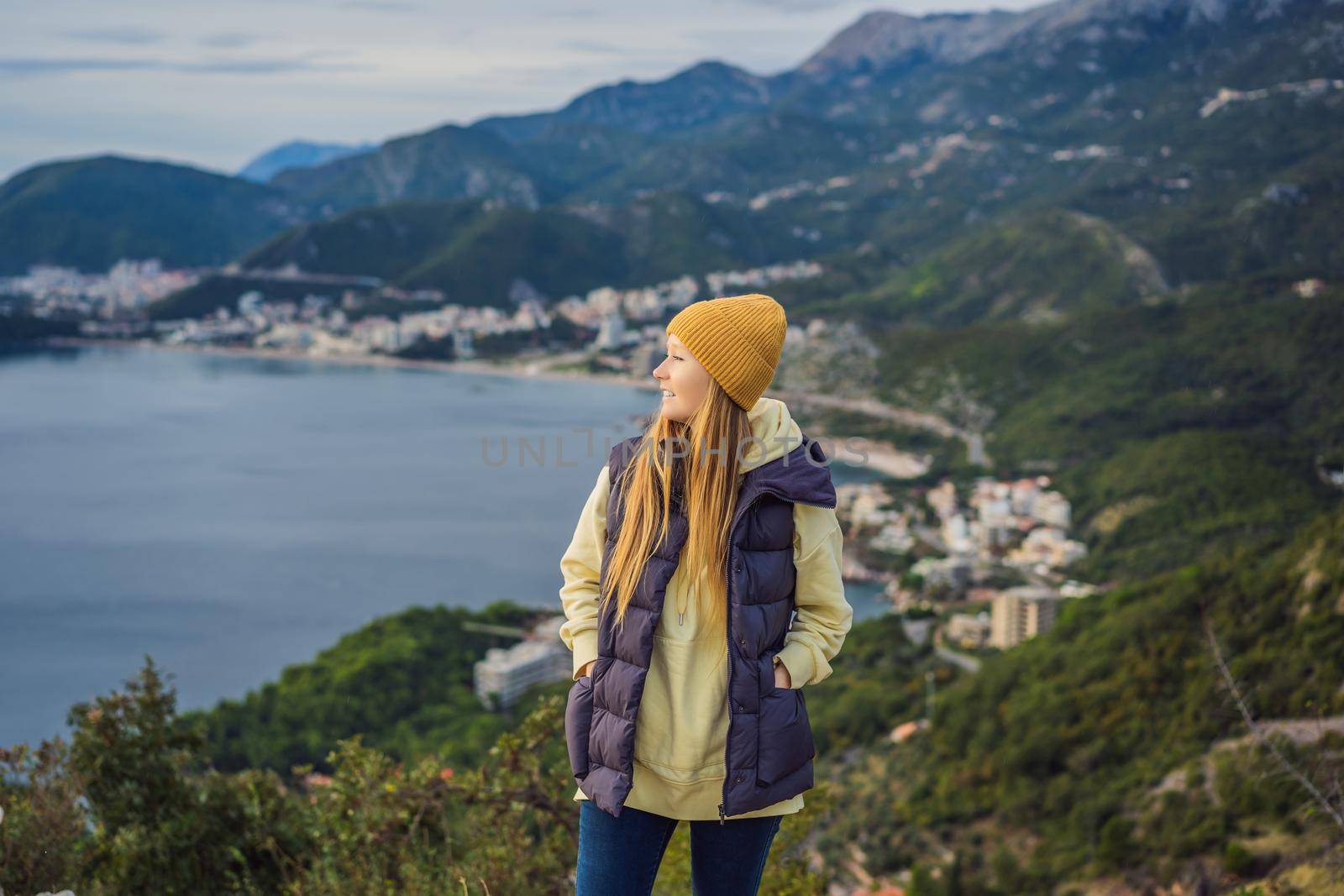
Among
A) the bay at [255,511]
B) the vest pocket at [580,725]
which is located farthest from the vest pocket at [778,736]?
the bay at [255,511]

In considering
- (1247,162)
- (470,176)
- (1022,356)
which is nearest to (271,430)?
(1022,356)

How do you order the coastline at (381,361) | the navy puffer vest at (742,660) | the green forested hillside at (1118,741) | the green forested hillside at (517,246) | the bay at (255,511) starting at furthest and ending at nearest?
the green forested hillside at (517,246)
the coastline at (381,361)
the bay at (255,511)
the green forested hillside at (1118,741)
the navy puffer vest at (742,660)

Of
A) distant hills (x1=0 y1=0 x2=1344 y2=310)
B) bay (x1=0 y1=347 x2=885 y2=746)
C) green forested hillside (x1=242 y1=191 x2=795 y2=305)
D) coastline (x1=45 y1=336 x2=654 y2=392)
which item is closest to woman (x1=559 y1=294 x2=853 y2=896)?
bay (x1=0 y1=347 x2=885 y2=746)

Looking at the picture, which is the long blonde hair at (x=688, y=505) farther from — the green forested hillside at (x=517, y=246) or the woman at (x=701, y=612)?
the green forested hillside at (x=517, y=246)

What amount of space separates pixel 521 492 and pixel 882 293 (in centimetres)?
2052

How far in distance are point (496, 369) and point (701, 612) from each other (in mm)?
36062

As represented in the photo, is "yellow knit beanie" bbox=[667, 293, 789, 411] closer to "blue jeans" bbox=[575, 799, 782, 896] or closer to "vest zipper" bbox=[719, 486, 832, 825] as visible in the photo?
"vest zipper" bbox=[719, 486, 832, 825]

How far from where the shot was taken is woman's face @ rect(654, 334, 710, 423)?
36.4 inches

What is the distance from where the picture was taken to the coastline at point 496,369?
2367cm

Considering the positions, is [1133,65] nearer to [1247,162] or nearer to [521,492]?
[1247,162]

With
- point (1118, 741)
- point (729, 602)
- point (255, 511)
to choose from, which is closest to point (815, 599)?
point (729, 602)

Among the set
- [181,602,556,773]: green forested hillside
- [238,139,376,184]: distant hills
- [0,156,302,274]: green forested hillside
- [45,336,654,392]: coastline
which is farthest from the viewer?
[238,139,376,184]: distant hills

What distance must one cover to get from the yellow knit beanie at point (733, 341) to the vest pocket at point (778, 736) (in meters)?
0.25

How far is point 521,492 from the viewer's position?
2277cm
